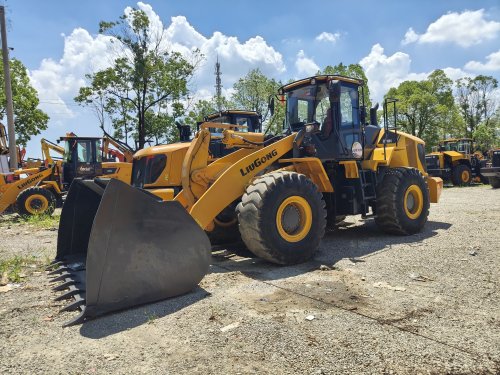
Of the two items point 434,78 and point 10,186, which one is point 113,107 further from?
point 434,78

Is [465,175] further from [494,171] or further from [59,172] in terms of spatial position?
[59,172]

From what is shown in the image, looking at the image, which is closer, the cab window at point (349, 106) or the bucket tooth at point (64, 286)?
the bucket tooth at point (64, 286)

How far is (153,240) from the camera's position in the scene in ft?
14.4

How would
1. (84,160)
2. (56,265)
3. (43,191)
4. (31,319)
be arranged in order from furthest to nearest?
(84,160), (43,191), (56,265), (31,319)

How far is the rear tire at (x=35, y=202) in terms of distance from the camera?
1349cm

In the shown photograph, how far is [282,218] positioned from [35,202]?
35.6 feet

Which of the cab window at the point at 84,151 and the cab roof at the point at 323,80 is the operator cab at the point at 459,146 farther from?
the cab window at the point at 84,151

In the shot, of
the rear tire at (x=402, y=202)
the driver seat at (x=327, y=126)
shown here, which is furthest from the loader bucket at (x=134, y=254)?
the rear tire at (x=402, y=202)

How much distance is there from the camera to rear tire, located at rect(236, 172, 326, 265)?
5645 mm

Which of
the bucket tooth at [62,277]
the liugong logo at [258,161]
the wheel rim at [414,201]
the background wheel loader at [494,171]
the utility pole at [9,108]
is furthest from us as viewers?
the background wheel loader at [494,171]

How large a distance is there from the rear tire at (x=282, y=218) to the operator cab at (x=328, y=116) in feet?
4.38

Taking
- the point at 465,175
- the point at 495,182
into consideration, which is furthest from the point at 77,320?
the point at 465,175

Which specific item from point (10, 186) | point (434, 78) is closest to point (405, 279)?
point (10, 186)

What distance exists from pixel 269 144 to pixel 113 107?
1849 centimetres
